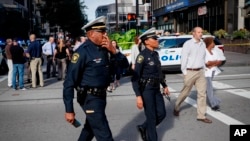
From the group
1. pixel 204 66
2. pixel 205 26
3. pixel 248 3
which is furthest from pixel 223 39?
pixel 204 66

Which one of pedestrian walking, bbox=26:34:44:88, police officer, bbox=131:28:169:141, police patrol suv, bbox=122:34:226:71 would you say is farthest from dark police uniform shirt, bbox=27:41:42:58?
police officer, bbox=131:28:169:141

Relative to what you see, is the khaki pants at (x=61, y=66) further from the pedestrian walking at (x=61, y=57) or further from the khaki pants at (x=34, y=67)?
the khaki pants at (x=34, y=67)

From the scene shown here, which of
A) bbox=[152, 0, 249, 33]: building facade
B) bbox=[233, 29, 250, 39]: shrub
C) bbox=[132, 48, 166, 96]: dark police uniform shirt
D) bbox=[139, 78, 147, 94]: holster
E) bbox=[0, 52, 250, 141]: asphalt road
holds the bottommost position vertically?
bbox=[0, 52, 250, 141]: asphalt road

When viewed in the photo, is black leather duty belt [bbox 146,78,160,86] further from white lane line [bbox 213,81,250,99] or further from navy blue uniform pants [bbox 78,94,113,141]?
white lane line [bbox 213,81,250,99]

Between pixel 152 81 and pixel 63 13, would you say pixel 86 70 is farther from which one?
pixel 63 13

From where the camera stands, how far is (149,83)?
503cm

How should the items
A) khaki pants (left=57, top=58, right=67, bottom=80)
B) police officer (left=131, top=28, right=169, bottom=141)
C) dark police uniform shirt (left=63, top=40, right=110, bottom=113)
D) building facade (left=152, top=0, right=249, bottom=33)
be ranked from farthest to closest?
building facade (left=152, top=0, right=249, bottom=33) < khaki pants (left=57, top=58, right=67, bottom=80) < police officer (left=131, top=28, right=169, bottom=141) < dark police uniform shirt (left=63, top=40, right=110, bottom=113)

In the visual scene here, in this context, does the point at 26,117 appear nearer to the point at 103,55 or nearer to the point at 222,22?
the point at 103,55

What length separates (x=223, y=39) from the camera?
84.7ft

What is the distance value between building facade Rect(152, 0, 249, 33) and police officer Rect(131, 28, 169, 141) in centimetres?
2357

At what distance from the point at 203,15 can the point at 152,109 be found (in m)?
31.9

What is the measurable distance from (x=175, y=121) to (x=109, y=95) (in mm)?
3408

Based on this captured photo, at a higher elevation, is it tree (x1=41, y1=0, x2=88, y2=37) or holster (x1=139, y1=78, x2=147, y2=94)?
tree (x1=41, y1=0, x2=88, y2=37)

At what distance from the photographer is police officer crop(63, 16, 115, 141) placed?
388cm
